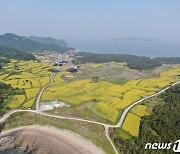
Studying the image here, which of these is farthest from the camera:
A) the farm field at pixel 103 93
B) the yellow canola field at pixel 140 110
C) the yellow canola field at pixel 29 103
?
the yellow canola field at pixel 29 103

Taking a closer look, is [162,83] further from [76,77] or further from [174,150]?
[174,150]

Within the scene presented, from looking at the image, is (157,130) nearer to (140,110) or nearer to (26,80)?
(140,110)

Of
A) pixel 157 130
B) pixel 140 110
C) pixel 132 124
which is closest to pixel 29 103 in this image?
pixel 132 124

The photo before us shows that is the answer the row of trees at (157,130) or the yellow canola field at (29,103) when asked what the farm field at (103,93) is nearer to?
the yellow canola field at (29,103)

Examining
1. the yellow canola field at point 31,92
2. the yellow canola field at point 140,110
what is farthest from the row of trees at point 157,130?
the yellow canola field at point 31,92

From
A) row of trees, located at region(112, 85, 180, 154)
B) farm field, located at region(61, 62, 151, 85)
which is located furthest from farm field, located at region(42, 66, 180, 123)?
row of trees, located at region(112, 85, 180, 154)

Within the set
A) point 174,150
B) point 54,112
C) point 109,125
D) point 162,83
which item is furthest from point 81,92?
point 174,150
